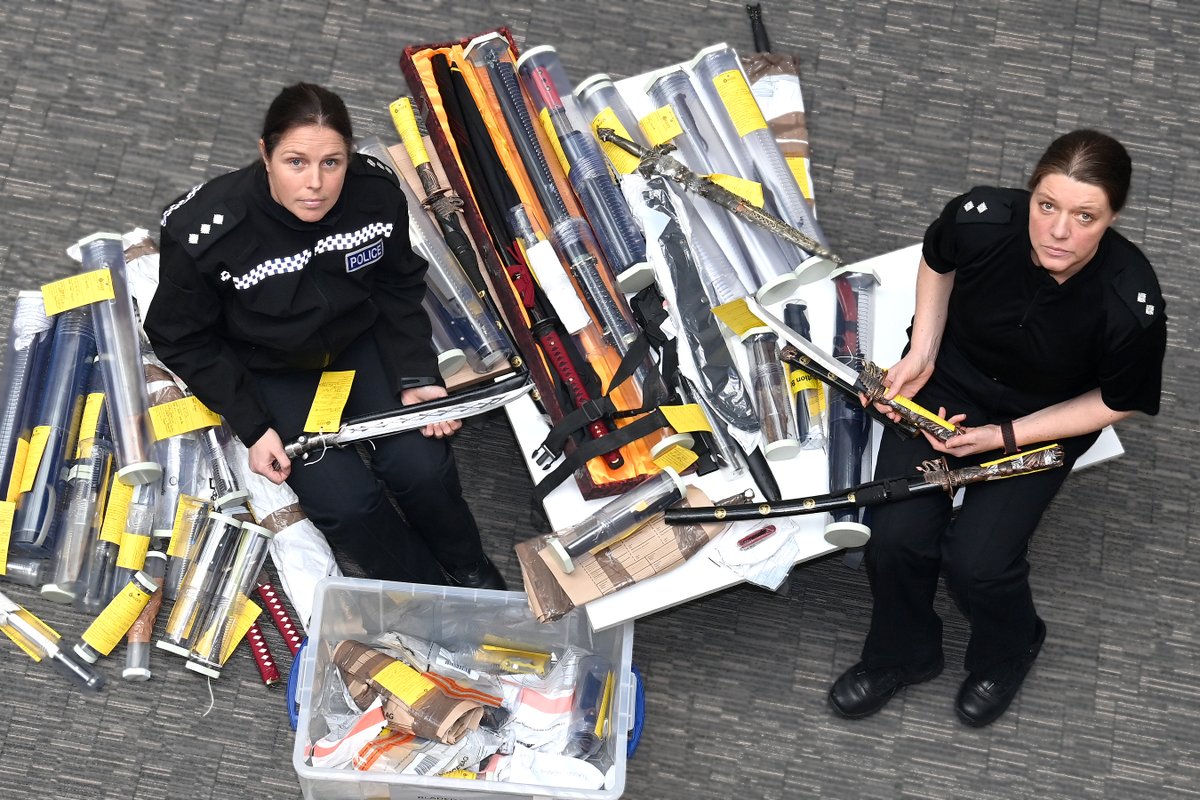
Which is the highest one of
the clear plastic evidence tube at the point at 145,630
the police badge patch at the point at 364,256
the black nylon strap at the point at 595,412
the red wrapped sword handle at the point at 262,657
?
the police badge patch at the point at 364,256

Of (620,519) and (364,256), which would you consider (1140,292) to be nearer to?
(620,519)

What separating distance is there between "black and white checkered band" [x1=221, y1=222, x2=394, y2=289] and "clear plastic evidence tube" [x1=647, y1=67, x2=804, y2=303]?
0.72 m

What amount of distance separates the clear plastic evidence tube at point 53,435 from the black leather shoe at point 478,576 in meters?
0.90

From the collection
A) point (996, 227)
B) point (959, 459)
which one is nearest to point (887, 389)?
point (959, 459)

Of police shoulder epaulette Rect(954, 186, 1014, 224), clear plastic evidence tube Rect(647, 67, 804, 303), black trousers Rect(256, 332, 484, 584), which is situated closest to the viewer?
police shoulder epaulette Rect(954, 186, 1014, 224)

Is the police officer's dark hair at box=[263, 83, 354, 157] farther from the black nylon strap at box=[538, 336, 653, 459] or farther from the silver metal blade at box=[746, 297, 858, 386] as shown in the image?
the silver metal blade at box=[746, 297, 858, 386]

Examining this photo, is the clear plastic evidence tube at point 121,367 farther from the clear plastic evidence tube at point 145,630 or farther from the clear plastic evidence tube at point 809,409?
the clear plastic evidence tube at point 809,409

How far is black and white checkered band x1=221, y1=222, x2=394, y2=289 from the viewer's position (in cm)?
227

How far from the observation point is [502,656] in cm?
266

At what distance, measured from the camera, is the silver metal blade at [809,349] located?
2.45 metres

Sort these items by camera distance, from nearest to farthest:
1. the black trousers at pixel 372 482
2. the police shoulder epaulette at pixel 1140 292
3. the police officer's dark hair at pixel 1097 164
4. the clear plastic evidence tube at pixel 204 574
Answer: 1. the police officer's dark hair at pixel 1097 164
2. the police shoulder epaulette at pixel 1140 292
3. the black trousers at pixel 372 482
4. the clear plastic evidence tube at pixel 204 574

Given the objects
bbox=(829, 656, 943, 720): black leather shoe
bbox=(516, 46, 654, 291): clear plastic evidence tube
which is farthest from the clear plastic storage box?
bbox=(516, 46, 654, 291): clear plastic evidence tube

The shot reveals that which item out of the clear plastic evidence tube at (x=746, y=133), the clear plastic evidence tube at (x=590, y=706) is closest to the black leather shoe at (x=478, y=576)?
the clear plastic evidence tube at (x=590, y=706)

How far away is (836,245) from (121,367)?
1.76m
